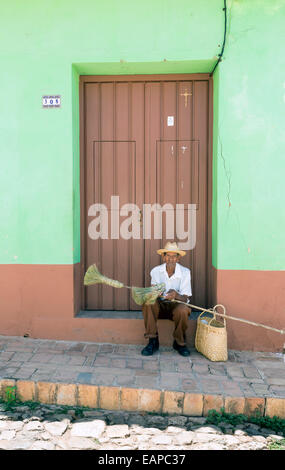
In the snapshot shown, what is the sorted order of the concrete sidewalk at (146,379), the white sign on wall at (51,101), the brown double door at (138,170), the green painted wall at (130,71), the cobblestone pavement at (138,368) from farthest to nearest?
the brown double door at (138,170) < the white sign on wall at (51,101) < the green painted wall at (130,71) < the cobblestone pavement at (138,368) < the concrete sidewalk at (146,379)

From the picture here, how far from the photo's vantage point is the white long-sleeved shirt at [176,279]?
4.24 meters

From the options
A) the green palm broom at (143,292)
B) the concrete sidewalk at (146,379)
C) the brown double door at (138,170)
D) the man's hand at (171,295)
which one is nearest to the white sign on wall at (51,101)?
the brown double door at (138,170)

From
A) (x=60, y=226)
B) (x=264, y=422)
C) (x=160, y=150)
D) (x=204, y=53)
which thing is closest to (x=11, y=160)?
(x=60, y=226)

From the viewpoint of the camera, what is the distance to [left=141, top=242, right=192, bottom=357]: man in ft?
13.4

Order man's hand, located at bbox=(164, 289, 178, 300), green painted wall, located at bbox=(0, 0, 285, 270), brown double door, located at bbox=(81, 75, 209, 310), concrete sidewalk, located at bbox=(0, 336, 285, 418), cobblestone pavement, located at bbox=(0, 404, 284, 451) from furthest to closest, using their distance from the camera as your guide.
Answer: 1. brown double door, located at bbox=(81, 75, 209, 310)
2. green painted wall, located at bbox=(0, 0, 285, 270)
3. man's hand, located at bbox=(164, 289, 178, 300)
4. concrete sidewalk, located at bbox=(0, 336, 285, 418)
5. cobblestone pavement, located at bbox=(0, 404, 284, 451)

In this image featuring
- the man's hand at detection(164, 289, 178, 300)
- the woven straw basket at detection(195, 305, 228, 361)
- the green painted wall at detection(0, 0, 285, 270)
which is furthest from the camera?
the green painted wall at detection(0, 0, 285, 270)

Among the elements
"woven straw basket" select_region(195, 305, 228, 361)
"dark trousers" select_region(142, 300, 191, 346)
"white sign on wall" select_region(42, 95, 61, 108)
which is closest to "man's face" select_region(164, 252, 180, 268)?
"dark trousers" select_region(142, 300, 191, 346)

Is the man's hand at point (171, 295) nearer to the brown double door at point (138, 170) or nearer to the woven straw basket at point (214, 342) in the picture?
the woven straw basket at point (214, 342)

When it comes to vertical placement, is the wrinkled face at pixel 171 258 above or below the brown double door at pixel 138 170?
below

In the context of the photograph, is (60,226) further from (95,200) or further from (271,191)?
(271,191)

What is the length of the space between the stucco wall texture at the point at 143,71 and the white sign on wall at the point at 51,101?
2.4 inches

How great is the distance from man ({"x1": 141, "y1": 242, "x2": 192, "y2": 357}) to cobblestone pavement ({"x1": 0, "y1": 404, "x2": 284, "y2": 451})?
984 mm

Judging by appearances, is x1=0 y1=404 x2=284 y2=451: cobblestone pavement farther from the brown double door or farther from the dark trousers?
the brown double door

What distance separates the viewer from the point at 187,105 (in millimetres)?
4656
